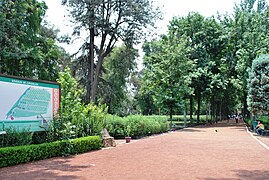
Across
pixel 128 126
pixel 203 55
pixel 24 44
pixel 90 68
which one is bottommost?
pixel 128 126

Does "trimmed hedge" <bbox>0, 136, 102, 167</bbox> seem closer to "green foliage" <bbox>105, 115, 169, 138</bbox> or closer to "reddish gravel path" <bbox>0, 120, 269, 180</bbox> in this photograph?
"reddish gravel path" <bbox>0, 120, 269, 180</bbox>

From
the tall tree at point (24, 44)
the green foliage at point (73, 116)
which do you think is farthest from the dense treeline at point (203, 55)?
the green foliage at point (73, 116)

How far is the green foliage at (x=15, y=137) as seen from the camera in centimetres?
1007

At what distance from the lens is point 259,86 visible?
2341 cm

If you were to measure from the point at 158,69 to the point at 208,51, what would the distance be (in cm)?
1100

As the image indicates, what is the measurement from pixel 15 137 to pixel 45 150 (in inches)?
45.5

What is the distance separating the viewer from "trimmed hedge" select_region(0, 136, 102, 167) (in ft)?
30.4

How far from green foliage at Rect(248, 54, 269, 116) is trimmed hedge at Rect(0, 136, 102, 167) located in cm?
1422

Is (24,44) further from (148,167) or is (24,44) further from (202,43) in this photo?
(202,43)

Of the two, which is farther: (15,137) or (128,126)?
(128,126)

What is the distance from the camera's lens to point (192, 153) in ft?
41.3

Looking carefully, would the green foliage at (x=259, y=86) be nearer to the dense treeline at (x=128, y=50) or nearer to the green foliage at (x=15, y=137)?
the dense treeline at (x=128, y=50)

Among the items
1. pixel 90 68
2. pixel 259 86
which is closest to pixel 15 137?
pixel 90 68

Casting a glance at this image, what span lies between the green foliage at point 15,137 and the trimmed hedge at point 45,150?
498 millimetres
